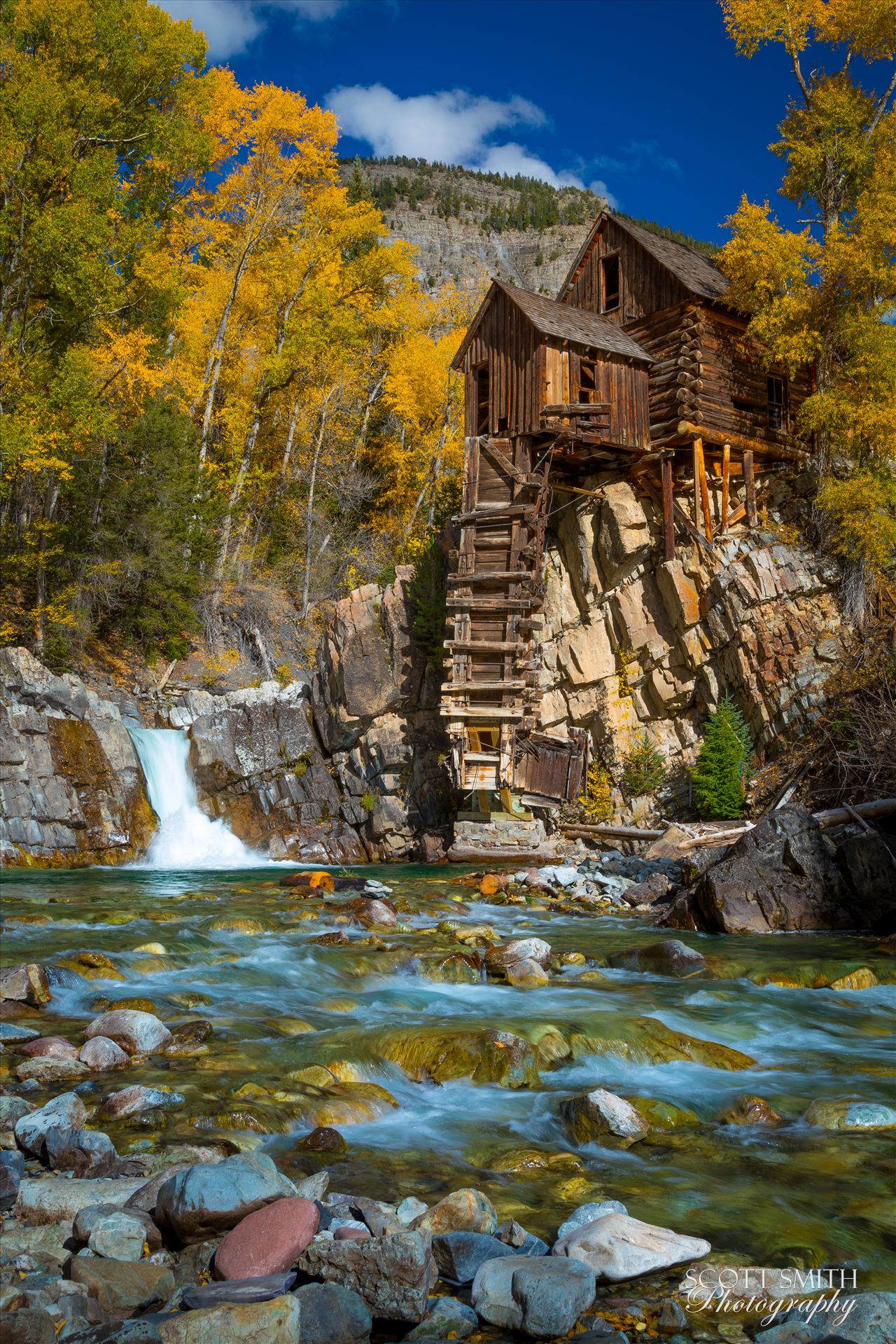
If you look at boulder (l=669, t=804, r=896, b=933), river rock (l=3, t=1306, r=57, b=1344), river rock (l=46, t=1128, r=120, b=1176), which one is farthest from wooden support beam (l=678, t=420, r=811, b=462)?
river rock (l=3, t=1306, r=57, b=1344)

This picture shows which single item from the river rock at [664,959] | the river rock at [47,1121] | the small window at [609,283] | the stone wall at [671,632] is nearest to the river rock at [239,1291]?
the river rock at [47,1121]

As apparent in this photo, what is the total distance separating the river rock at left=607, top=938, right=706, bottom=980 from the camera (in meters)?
9.84

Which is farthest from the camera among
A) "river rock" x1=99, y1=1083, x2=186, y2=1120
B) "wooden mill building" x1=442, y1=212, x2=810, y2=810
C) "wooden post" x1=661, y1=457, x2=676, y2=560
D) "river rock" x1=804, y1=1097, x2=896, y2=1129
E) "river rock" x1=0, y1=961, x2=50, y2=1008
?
"wooden post" x1=661, y1=457, x2=676, y2=560

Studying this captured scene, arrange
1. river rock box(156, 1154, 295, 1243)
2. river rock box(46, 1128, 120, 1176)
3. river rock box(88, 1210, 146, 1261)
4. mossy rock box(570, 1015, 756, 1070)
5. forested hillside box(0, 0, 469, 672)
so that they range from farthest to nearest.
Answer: forested hillside box(0, 0, 469, 672) → mossy rock box(570, 1015, 756, 1070) → river rock box(46, 1128, 120, 1176) → river rock box(156, 1154, 295, 1243) → river rock box(88, 1210, 146, 1261)

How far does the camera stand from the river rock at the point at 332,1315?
339 centimetres

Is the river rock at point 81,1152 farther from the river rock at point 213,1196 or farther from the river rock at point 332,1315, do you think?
the river rock at point 332,1315

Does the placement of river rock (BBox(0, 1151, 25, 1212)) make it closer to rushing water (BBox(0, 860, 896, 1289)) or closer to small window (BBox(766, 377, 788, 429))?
rushing water (BBox(0, 860, 896, 1289))

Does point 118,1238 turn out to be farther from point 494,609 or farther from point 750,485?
point 750,485

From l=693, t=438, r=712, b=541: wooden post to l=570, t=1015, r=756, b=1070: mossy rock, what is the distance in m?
18.8

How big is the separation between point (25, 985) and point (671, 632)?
765 inches

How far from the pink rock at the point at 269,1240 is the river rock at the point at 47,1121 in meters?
1.49

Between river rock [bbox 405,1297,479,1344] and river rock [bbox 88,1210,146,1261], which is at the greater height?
river rock [bbox 88,1210,146,1261]

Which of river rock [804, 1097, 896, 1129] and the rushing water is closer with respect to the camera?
the rushing water

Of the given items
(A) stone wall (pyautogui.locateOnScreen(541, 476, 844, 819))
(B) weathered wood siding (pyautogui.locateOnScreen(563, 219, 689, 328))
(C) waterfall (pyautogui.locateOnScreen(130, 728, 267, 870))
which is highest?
(B) weathered wood siding (pyautogui.locateOnScreen(563, 219, 689, 328))
